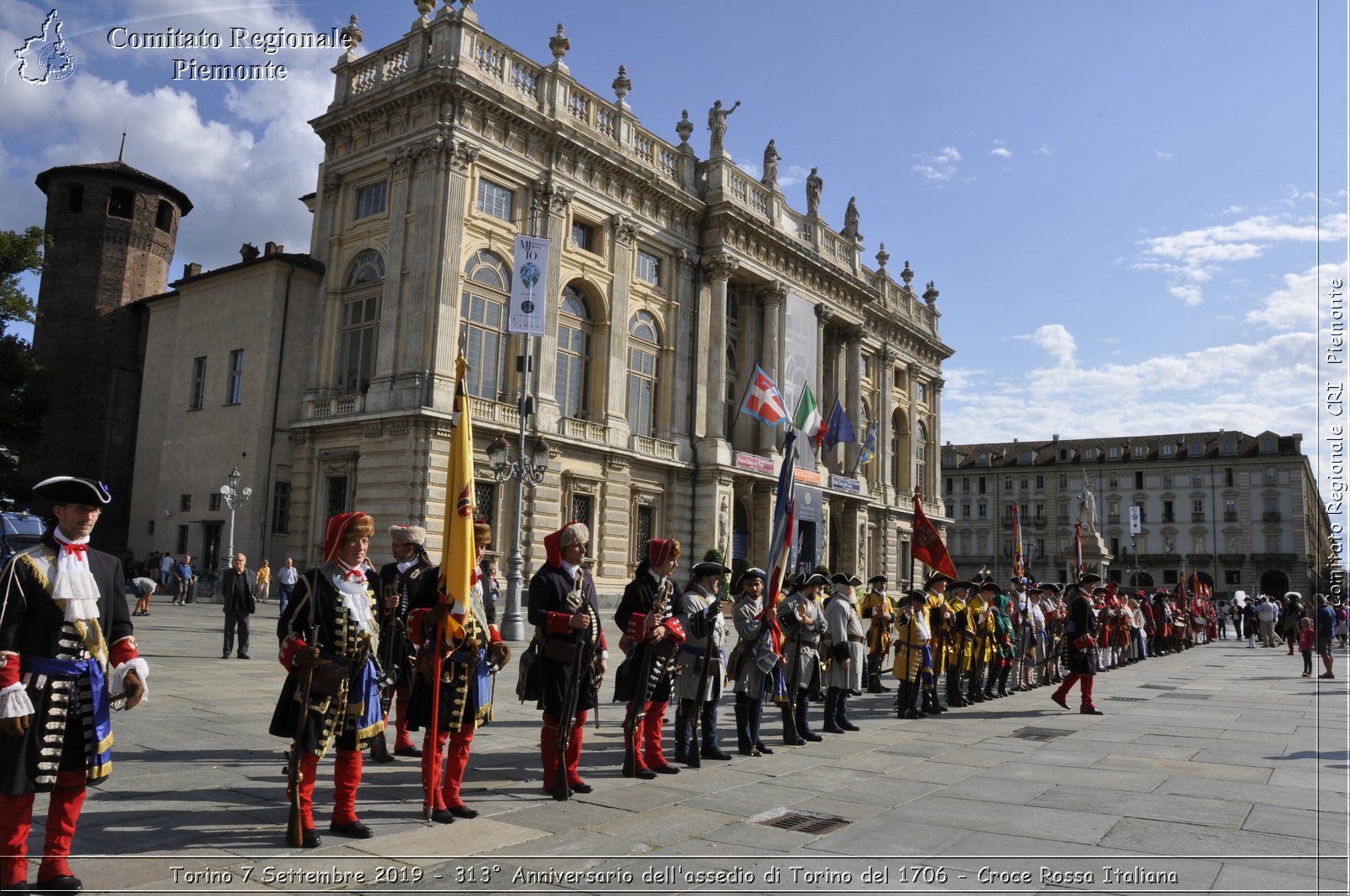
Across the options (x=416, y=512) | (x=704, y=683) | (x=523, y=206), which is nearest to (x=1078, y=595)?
(x=704, y=683)

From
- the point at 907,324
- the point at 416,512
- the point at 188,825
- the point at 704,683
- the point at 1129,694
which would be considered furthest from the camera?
the point at 907,324

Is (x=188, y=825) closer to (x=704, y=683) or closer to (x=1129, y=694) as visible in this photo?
(x=704, y=683)

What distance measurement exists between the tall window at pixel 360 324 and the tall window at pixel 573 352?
6025 mm

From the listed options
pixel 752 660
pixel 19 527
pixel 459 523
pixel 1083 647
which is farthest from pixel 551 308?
pixel 459 523

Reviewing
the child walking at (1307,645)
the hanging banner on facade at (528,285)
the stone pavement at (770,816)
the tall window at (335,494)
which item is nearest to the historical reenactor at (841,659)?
the stone pavement at (770,816)

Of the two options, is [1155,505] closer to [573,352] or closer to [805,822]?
[573,352]

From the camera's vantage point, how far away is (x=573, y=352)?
32875 millimetres

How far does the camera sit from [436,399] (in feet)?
88.9

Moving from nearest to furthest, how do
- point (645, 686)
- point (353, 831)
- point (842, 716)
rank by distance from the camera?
1. point (353, 831)
2. point (645, 686)
3. point (842, 716)

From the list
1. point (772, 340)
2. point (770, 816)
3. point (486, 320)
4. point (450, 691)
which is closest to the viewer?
point (450, 691)

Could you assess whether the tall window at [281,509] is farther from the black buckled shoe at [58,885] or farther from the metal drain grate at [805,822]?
the black buckled shoe at [58,885]

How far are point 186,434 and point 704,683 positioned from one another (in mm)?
28634

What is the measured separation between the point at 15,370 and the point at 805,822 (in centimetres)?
3290

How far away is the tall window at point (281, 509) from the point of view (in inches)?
1154
